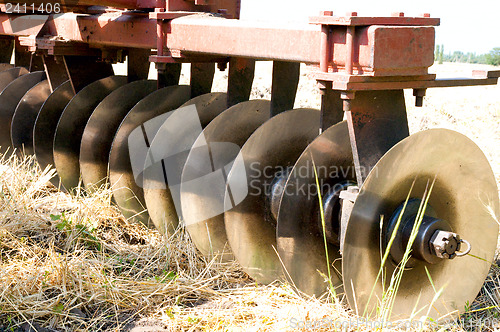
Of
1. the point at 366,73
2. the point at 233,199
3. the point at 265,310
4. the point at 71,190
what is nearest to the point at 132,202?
the point at 71,190

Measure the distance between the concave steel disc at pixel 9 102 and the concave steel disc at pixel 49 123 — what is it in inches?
26.8

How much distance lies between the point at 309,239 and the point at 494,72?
1.07 m

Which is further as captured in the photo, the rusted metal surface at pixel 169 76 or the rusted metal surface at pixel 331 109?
the rusted metal surface at pixel 169 76

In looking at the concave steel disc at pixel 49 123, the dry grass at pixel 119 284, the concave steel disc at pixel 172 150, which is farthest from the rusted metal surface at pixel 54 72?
the concave steel disc at pixel 172 150

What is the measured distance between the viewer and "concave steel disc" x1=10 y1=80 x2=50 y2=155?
4270 millimetres

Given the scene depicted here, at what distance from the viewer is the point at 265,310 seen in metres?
2.50

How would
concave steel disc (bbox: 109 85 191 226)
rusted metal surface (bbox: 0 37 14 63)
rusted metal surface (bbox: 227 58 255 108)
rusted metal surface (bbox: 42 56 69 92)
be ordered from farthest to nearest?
rusted metal surface (bbox: 0 37 14 63) < rusted metal surface (bbox: 42 56 69 92) < concave steel disc (bbox: 109 85 191 226) < rusted metal surface (bbox: 227 58 255 108)

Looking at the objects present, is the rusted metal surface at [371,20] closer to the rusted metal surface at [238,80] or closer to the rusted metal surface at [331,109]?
the rusted metal surface at [331,109]

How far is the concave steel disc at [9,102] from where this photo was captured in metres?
4.59

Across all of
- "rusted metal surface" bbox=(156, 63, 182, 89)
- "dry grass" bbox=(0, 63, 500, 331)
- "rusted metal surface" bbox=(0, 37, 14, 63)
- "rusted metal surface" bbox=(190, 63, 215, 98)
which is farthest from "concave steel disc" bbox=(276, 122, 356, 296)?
"rusted metal surface" bbox=(0, 37, 14, 63)

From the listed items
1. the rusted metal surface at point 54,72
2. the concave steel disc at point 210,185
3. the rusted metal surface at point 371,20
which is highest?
the rusted metal surface at point 371,20

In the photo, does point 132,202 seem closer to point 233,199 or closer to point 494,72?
point 233,199

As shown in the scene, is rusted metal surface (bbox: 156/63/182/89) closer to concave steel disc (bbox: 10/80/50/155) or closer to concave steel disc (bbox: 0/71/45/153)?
concave steel disc (bbox: 10/80/50/155)

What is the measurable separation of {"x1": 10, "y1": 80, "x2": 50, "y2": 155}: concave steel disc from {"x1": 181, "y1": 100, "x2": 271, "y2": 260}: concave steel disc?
6.05ft
